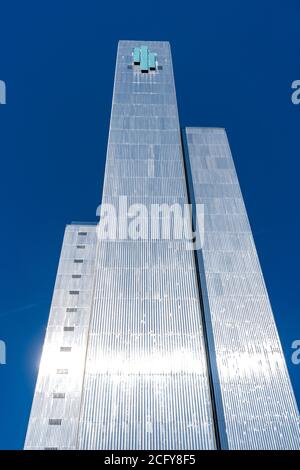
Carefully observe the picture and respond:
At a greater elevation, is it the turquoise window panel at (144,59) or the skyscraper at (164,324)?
the turquoise window panel at (144,59)

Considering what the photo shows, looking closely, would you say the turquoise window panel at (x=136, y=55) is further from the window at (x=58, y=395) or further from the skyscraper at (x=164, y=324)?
the window at (x=58, y=395)

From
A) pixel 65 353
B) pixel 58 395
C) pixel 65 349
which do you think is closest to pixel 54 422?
pixel 58 395

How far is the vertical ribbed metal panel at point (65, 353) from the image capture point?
32.7 meters

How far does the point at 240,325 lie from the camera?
28.8 metres

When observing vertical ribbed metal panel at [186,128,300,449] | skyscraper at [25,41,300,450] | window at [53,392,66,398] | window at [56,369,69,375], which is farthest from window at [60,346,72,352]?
vertical ribbed metal panel at [186,128,300,449]

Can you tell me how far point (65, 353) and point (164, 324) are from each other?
14.8 m

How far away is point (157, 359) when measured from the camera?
2622cm

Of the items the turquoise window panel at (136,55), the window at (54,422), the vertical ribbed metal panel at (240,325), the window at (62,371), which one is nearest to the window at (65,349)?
the window at (62,371)

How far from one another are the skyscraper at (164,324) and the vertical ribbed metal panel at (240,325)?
0.08 m

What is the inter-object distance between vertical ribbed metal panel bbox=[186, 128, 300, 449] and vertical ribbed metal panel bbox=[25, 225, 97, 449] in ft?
38.2

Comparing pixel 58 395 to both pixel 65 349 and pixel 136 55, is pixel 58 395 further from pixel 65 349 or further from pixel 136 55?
pixel 136 55

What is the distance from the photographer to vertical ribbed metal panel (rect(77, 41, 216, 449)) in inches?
909

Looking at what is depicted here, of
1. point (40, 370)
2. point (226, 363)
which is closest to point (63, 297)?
point (40, 370)

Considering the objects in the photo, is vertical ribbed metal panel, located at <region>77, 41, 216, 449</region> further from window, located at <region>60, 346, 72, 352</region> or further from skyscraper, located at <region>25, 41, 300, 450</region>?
window, located at <region>60, 346, 72, 352</region>
